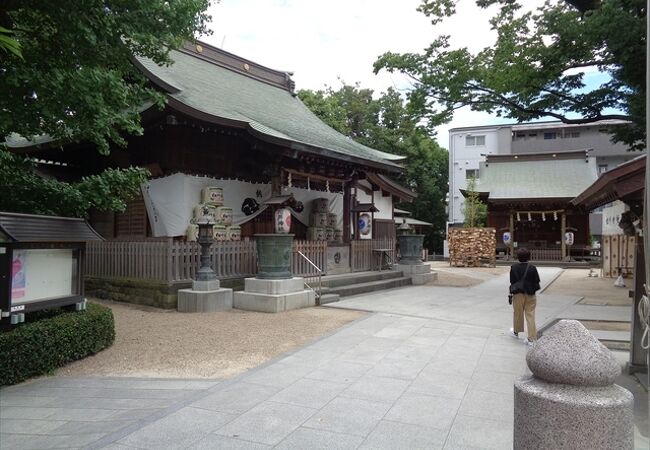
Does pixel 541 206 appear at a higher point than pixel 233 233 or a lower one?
higher

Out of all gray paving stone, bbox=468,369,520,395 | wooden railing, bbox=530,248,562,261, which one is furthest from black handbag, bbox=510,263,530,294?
wooden railing, bbox=530,248,562,261

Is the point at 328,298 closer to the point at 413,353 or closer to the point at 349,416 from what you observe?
the point at 413,353

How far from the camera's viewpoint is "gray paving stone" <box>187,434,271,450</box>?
3666 millimetres

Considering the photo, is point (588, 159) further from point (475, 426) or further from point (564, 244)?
point (475, 426)

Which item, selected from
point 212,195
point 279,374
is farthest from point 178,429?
point 212,195

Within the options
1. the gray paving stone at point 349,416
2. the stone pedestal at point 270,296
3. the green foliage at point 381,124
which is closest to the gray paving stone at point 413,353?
the gray paving stone at point 349,416

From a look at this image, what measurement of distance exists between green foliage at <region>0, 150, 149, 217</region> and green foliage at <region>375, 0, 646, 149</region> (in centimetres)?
1107

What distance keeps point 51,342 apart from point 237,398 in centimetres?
266

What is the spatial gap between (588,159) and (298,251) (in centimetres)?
2956

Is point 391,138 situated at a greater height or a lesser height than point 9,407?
greater

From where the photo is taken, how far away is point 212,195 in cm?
1245

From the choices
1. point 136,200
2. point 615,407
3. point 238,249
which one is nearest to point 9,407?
point 615,407

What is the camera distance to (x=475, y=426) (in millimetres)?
4180

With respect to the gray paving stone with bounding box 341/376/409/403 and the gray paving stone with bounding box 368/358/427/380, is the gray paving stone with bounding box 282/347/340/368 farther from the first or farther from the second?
the gray paving stone with bounding box 341/376/409/403
